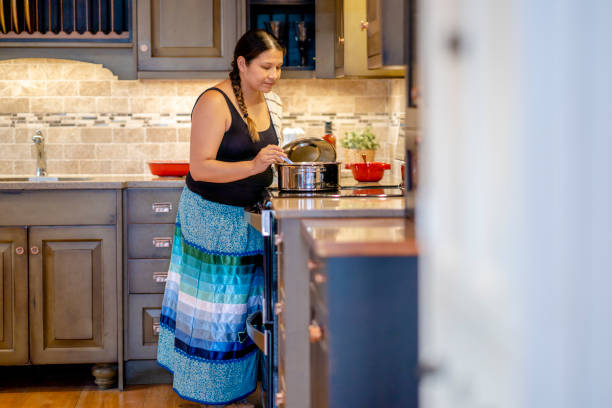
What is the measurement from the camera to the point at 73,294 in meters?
3.47

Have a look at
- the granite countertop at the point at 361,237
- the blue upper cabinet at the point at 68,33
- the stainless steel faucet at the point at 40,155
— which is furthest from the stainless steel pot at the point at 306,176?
the stainless steel faucet at the point at 40,155

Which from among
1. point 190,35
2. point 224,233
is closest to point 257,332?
point 224,233

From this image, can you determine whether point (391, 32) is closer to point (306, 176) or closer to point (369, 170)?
point (306, 176)

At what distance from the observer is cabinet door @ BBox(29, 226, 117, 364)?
3.45 meters

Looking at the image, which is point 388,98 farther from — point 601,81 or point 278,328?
point 601,81

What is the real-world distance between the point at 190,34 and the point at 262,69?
3.35ft

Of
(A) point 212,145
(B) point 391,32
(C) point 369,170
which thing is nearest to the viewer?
(B) point 391,32

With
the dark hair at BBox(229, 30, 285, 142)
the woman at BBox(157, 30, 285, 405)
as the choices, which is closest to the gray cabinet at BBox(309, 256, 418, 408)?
the woman at BBox(157, 30, 285, 405)

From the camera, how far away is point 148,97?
4055 millimetres

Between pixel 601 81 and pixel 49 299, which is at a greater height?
A: pixel 601 81

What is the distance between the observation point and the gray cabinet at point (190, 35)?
3707mm

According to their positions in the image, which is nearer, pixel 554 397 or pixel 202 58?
pixel 554 397

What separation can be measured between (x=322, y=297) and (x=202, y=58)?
89.6 inches

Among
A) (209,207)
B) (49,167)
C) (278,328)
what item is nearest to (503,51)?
(278,328)
